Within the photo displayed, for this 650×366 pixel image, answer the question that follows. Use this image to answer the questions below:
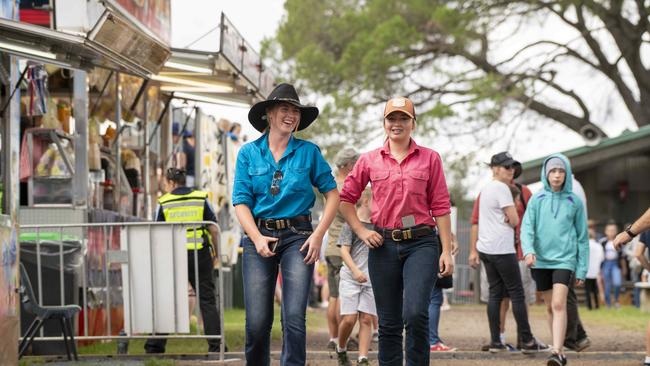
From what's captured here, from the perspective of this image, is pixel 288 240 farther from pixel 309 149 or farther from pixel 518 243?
pixel 518 243

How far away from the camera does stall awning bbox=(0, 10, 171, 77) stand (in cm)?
1038

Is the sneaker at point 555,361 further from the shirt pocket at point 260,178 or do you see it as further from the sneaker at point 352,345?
the shirt pocket at point 260,178

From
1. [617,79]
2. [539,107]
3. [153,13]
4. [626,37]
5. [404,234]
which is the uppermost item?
[626,37]

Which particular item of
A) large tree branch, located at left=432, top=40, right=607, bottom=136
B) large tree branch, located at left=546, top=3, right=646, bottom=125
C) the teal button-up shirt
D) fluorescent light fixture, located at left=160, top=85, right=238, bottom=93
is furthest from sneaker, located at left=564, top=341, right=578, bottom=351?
large tree branch, located at left=546, top=3, right=646, bottom=125

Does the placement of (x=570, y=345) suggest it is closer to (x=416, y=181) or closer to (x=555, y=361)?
(x=555, y=361)

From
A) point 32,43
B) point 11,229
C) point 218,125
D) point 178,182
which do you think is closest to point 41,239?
point 178,182

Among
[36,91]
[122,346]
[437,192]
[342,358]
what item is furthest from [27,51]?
[437,192]

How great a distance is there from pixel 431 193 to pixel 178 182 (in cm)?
456

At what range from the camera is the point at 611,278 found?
90.1 feet

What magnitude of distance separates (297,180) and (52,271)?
195 inches

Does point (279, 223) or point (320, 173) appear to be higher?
point (320, 173)

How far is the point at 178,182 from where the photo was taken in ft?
39.8

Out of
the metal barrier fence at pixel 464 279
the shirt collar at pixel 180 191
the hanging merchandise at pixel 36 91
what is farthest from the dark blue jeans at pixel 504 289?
the metal barrier fence at pixel 464 279

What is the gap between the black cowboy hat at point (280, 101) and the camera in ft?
25.3
